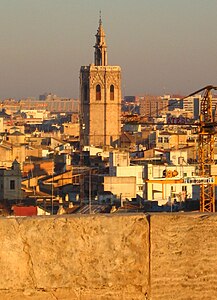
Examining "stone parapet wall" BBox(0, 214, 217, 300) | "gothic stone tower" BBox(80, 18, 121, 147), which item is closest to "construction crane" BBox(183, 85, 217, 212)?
"stone parapet wall" BBox(0, 214, 217, 300)

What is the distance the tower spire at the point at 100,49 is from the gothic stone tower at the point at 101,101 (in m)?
1.42

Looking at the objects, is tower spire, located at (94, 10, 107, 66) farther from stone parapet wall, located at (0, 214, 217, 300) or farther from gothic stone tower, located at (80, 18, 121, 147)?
stone parapet wall, located at (0, 214, 217, 300)

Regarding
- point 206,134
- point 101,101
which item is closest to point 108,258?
point 206,134

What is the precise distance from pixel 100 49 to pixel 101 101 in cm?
342

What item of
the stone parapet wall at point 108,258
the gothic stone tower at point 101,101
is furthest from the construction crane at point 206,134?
the gothic stone tower at point 101,101

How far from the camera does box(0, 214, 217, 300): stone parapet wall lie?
2547 mm

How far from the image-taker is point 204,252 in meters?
2.58

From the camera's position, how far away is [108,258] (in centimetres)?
256

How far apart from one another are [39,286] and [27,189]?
22.4 meters

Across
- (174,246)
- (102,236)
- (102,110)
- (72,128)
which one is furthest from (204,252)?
(72,128)

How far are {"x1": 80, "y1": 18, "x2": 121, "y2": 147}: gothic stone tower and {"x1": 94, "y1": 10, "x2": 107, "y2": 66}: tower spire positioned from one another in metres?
1.42

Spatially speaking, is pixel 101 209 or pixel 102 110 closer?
pixel 101 209

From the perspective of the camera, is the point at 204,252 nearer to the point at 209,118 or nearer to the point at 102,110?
the point at 209,118

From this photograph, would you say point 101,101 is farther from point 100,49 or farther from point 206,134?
point 206,134
